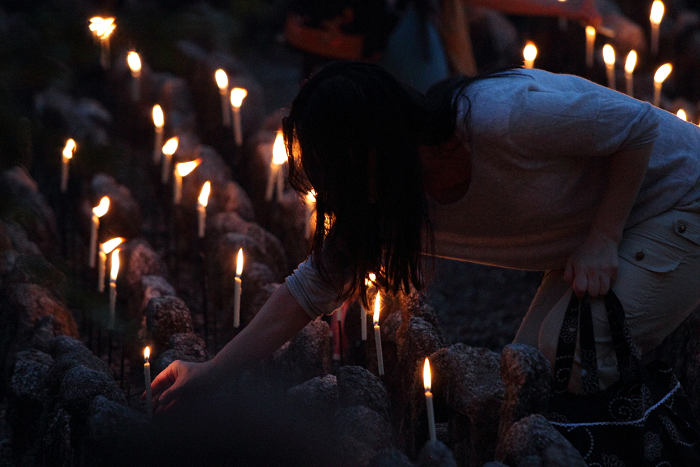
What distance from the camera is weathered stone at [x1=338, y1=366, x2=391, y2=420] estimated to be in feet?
5.00

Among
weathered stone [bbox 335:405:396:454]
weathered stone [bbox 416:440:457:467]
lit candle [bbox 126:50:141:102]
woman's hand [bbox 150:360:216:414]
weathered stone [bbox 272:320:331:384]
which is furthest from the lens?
lit candle [bbox 126:50:141:102]

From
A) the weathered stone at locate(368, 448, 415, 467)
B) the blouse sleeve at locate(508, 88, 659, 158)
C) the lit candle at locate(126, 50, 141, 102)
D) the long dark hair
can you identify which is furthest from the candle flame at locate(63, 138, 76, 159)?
the lit candle at locate(126, 50, 141, 102)

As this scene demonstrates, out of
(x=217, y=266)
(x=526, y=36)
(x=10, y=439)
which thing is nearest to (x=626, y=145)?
(x=217, y=266)

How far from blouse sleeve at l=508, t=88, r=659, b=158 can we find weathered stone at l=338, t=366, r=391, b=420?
1.84ft

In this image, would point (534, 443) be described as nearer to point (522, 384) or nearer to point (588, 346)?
point (522, 384)

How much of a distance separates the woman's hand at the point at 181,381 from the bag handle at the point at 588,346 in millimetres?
748

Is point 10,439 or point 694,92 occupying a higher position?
point 694,92

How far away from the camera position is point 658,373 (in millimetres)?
1675

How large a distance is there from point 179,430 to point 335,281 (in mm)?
531

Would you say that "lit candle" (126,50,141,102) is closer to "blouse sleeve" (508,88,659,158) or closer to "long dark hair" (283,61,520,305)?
"long dark hair" (283,61,520,305)

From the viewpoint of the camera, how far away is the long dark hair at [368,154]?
1.45m

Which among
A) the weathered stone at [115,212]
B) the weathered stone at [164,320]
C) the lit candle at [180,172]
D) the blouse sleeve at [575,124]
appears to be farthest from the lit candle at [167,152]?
the blouse sleeve at [575,124]

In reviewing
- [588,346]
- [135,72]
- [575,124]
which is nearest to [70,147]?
[575,124]

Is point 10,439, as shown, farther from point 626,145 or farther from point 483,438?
point 626,145
